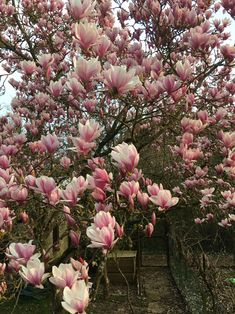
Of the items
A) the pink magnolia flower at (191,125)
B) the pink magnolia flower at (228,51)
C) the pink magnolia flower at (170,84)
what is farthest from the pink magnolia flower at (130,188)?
the pink magnolia flower at (228,51)

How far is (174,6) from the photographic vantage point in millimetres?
2736

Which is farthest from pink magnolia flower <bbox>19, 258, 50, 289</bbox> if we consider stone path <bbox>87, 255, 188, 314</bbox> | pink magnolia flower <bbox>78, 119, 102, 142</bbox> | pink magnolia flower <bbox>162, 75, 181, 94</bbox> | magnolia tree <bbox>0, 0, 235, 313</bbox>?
stone path <bbox>87, 255, 188, 314</bbox>

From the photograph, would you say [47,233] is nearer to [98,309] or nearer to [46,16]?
[46,16]

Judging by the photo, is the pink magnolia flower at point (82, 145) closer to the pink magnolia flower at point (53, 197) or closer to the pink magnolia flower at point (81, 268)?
the pink magnolia flower at point (53, 197)

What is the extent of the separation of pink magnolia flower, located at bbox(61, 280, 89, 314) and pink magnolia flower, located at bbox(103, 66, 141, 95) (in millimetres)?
793

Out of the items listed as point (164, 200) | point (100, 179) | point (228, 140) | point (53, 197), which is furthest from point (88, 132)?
point (228, 140)

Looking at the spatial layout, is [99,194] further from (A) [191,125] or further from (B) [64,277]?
(A) [191,125]

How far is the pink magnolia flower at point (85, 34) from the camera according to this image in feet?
5.70

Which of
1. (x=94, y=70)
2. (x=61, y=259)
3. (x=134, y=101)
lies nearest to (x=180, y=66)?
(x=134, y=101)

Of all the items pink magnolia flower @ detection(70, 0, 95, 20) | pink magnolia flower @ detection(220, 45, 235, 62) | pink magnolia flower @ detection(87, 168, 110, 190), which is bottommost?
pink magnolia flower @ detection(87, 168, 110, 190)

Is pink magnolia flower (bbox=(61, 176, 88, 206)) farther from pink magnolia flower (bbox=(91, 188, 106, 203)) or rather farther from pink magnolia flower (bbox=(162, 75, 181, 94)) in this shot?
pink magnolia flower (bbox=(162, 75, 181, 94))

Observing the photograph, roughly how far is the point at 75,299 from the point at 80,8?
1.23 m

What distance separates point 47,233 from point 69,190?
1.62m

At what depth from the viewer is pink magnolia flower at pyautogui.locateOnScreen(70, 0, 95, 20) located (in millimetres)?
1833
